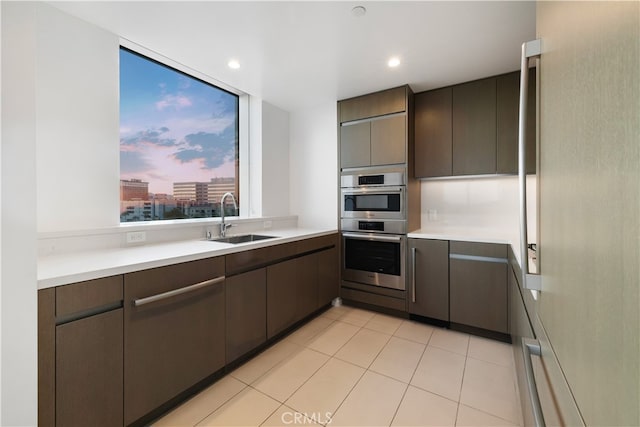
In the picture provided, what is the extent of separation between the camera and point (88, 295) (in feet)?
4.01

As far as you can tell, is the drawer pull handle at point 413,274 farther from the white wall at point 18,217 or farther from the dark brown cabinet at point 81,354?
the white wall at point 18,217

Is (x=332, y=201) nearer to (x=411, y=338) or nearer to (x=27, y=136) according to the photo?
(x=411, y=338)

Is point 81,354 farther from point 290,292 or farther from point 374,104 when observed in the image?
point 374,104

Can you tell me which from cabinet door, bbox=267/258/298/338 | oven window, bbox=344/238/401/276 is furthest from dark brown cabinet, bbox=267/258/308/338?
oven window, bbox=344/238/401/276

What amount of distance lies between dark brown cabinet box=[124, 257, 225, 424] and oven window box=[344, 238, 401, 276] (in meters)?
1.64

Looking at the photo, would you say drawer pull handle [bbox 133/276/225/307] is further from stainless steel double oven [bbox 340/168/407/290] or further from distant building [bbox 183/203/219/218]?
stainless steel double oven [bbox 340/168/407/290]

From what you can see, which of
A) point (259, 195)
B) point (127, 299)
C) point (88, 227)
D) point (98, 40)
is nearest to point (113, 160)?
point (88, 227)

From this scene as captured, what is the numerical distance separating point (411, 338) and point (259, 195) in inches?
87.8

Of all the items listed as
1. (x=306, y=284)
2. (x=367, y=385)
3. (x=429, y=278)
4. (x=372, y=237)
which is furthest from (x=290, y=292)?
(x=429, y=278)

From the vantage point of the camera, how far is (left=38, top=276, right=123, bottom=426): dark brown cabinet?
1101mm

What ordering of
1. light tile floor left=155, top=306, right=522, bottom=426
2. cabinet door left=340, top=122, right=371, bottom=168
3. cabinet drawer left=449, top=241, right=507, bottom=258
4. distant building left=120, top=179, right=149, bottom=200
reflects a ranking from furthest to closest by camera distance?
cabinet door left=340, top=122, right=371, bottom=168
cabinet drawer left=449, top=241, right=507, bottom=258
distant building left=120, top=179, right=149, bottom=200
light tile floor left=155, top=306, right=522, bottom=426

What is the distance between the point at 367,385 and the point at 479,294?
134cm

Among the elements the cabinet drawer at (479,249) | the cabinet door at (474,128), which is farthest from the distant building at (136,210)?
the cabinet door at (474,128)

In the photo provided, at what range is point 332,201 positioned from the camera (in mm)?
3400
